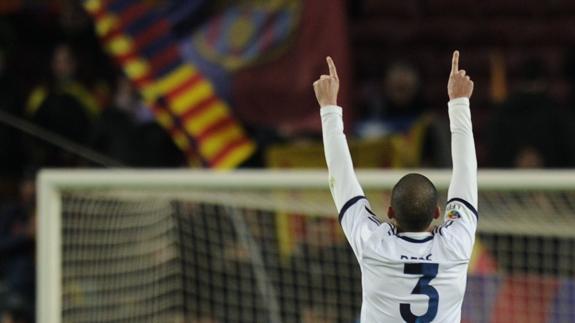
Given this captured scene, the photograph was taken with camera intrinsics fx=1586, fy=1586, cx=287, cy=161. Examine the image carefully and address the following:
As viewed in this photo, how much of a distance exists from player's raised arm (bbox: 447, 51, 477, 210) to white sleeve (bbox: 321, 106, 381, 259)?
1.03 ft

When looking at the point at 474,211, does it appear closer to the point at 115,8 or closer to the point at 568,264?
the point at 568,264

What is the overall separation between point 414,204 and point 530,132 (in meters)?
4.46

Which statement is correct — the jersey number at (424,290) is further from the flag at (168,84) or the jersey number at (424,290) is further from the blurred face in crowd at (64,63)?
the blurred face in crowd at (64,63)

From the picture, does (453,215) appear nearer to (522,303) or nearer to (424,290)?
(424,290)

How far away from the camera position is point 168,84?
9648mm

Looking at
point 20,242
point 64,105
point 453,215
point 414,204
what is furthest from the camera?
point 64,105

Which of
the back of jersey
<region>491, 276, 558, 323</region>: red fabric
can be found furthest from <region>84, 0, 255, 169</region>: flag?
the back of jersey

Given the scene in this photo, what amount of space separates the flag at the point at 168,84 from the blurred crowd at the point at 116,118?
→ 0.67 ft

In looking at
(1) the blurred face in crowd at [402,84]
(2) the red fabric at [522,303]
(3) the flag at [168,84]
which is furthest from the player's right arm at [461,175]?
(1) the blurred face in crowd at [402,84]

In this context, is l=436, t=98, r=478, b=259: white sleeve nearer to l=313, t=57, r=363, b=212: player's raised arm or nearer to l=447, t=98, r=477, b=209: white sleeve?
l=447, t=98, r=477, b=209: white sleeve

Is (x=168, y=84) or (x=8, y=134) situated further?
(x=8, y=134)

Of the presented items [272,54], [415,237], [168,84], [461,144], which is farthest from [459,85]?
[272,54]

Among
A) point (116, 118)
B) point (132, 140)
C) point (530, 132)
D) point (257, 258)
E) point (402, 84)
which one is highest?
point (402, 84)

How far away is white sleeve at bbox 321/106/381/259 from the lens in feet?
17.4
